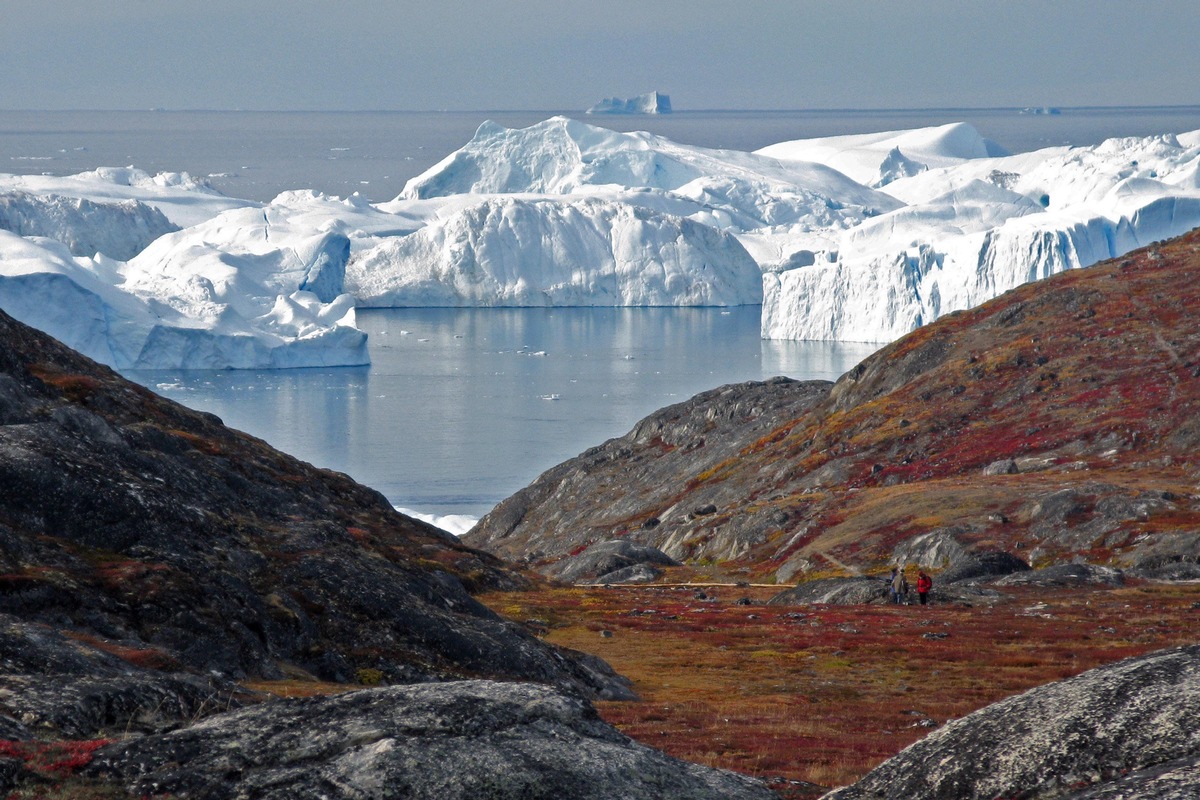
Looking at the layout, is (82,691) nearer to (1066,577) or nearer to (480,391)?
(1066,577)

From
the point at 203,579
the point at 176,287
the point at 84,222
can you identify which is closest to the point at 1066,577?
the point at 203,579

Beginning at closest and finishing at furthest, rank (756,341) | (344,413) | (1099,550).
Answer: (1099,550)
(344,413)
(756,341)

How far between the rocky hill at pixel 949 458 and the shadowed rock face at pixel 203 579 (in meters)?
25.2

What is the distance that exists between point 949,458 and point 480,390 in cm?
6356

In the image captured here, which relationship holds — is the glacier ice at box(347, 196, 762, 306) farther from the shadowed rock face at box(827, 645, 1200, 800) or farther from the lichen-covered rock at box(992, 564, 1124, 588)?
the shadowed rock face at box(827, 645, 1200, 800)

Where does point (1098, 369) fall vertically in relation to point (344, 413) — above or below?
above

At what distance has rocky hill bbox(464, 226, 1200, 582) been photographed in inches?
1789

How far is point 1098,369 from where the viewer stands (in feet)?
217

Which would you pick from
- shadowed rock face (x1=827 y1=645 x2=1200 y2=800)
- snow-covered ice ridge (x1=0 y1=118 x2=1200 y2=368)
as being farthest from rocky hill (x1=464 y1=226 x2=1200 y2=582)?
snow-covered ice ridge (x1=0 y1=118 x2=1200 y2=368)

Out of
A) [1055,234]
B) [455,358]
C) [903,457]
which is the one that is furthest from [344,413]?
[1055,234]

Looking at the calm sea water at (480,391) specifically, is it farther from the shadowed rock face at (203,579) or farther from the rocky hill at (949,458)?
the shadowed rock face at (203,579)

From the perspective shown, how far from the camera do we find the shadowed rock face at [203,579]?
16453 mm

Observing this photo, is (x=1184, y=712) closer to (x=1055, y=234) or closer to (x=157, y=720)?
(x=157, y=720)

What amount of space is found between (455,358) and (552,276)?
48381mm
